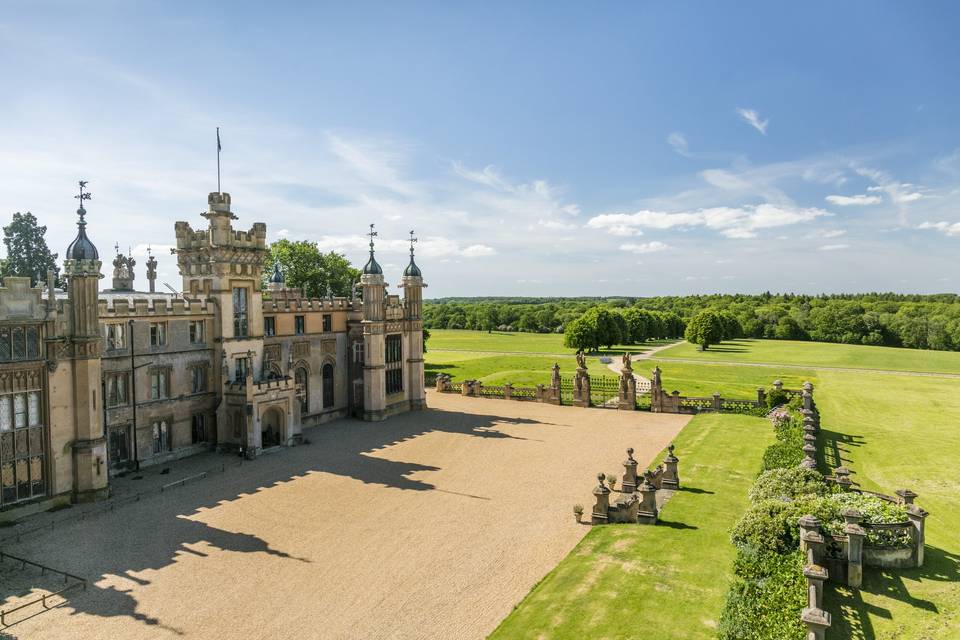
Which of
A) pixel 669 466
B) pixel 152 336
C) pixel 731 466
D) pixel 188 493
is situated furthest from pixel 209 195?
pixel 731 466

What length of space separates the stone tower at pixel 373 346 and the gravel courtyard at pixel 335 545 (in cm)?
842

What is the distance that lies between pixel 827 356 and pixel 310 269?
8458 cm

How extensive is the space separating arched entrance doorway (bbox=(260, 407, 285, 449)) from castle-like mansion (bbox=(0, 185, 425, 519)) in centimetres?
8

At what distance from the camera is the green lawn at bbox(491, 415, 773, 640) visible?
15.9 metres

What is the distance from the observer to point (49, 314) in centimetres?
2612

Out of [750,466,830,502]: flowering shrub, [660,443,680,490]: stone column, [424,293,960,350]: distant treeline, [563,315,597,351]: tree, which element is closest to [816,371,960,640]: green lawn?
[750,466,830,502]: flowering shrub

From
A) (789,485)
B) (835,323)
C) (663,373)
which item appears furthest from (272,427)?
(835,323)

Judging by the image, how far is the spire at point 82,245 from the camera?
27438 mm

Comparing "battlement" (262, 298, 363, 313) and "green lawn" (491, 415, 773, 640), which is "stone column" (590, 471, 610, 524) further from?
"battlement" (262, 298, 363, 313)

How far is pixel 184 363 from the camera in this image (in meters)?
34.8

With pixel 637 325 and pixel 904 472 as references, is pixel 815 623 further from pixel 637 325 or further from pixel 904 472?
pixel 637 325

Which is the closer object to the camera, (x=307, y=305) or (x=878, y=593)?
(x=878, y=593)

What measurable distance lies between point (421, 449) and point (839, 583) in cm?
2335

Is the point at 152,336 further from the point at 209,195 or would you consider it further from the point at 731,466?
the point at 731,466
